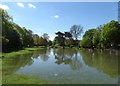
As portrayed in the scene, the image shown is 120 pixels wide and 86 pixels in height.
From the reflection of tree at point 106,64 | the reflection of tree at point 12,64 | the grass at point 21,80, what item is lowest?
the reflection of tree at point 106,64

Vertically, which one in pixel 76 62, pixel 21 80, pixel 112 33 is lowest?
pixel 76 62

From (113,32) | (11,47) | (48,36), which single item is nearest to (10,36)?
(11,47)

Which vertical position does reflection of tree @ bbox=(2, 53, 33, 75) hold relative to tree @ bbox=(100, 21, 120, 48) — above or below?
below

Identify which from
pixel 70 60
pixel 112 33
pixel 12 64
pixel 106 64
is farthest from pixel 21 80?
pixel 112 33

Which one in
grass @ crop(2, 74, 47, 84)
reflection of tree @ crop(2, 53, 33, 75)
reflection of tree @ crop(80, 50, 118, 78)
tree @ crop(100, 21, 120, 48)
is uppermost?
tree @ crop(100, 21, 120, 48)

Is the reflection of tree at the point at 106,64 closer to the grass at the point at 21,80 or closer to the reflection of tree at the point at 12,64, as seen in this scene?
the grass at the point at 21,80

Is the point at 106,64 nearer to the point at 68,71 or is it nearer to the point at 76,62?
the point at 76,62

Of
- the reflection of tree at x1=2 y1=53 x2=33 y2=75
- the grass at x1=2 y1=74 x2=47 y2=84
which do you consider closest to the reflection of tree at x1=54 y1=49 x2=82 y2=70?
the reflection of tree at x1=2 y1=53 x2=33 y2=75

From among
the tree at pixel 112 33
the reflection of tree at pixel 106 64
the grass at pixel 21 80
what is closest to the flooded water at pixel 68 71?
the reflection of tree at pixel 106 64

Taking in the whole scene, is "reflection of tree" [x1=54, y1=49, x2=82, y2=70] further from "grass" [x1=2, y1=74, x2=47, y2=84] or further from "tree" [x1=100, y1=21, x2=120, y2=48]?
"tree" [x1=100, y1=21, x2=120, y2=48]

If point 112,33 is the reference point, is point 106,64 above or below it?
below

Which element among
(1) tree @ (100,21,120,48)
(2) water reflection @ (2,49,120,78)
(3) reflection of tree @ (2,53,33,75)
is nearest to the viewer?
(3) reflection of tree @ (2,53,33,75)

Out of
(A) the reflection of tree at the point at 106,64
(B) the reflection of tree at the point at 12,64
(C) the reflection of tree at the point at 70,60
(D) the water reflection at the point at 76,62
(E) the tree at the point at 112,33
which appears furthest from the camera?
(E) the tree at the point at 112,33

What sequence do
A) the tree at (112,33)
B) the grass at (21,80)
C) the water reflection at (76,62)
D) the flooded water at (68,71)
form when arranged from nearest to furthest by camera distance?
1. the grass at (21,80)
2. the flooded water at (68,71)
3. the water reflection at (76,62)
4. the tree at (112,33)
